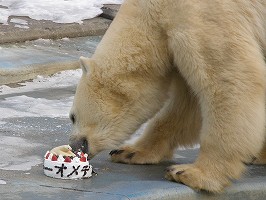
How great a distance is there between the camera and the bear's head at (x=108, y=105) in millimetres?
5105

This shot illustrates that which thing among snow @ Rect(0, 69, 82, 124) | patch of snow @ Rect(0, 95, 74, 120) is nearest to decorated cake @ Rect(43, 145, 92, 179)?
snow @ Rect(0, 69, 82, 124)

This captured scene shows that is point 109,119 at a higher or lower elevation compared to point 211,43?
lower

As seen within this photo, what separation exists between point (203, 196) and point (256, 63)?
0.80 meters

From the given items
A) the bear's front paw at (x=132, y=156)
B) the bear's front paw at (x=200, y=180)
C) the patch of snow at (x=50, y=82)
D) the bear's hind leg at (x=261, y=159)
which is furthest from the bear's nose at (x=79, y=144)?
the patch of snow at (x=50, y=82)

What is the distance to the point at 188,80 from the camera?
4965 millimetres

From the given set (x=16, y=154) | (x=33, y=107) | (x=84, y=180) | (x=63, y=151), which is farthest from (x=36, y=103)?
(x=84, y=180)

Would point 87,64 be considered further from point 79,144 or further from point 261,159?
point 261,159

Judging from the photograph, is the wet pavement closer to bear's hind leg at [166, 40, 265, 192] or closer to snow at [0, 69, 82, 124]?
bear's hind leg at [166, 40, 265, 192]

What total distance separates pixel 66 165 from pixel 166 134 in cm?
86

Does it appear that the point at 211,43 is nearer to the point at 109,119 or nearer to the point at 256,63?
the point at 256,63

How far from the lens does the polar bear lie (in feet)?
15.9

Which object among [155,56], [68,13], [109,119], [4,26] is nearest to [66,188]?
[109,119]

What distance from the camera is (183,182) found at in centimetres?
497

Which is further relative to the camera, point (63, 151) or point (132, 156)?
point (132, 156)
